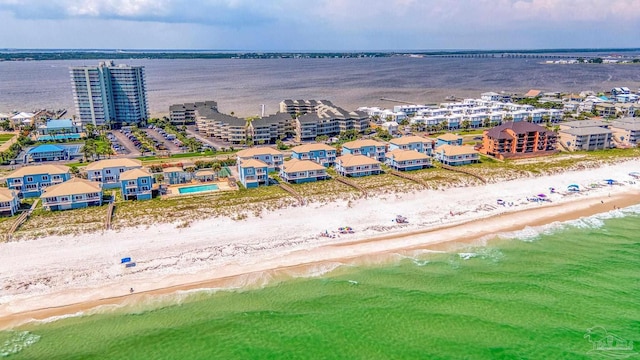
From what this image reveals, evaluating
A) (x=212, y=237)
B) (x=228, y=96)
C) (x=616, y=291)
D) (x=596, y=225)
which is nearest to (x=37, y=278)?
(x=212, y=237)

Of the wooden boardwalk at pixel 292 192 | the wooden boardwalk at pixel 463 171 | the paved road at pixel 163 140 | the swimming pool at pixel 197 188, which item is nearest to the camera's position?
the wooden boardwalk at pixel 292 192

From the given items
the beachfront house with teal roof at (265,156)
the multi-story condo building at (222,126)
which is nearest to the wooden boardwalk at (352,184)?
the beachfront house with teal roof at (265,156)

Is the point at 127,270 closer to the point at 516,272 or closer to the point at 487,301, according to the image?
the point at 487,301

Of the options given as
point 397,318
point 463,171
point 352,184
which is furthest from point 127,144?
point 397,318

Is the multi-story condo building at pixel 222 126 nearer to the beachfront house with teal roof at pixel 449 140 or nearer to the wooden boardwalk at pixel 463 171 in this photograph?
the beachfront house with teal roof at pixel 449 140

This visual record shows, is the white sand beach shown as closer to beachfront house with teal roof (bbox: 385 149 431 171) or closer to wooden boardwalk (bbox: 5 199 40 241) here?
wooden boardwalk (bbox: 5 199 40 241)

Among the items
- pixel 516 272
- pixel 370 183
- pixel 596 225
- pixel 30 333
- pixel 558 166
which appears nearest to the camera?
pixel 30 333

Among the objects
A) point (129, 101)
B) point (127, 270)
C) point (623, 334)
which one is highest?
point (129, 101)
